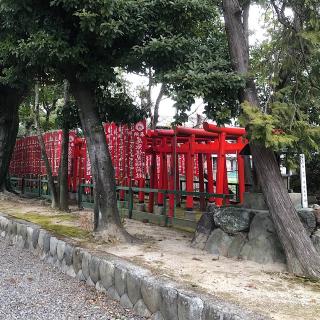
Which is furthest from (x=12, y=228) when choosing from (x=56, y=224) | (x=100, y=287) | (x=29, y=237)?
(x=100, y=287)

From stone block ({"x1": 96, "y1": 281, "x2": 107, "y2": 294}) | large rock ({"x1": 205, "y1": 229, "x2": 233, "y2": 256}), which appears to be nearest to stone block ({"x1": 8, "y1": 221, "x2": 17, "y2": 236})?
stone block ({"x1": 96, "y1": 281, "x2": 107, "y2": 294})

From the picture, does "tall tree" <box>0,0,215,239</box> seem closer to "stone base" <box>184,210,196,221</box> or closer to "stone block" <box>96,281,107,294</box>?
"stone block" <box>96,281,107,294</box>

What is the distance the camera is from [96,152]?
7.50m

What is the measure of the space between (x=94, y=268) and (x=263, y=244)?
7.77ft

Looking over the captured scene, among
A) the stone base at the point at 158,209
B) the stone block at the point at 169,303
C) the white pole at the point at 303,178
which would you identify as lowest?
the stone block at the point at 169,303

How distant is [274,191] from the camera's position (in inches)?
217

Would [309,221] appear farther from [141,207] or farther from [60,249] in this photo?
[141,207]

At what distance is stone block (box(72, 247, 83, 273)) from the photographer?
6.43 m

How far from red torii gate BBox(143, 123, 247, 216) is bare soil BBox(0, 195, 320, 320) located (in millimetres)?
2328

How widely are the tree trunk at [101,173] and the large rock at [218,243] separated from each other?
152 centimetres

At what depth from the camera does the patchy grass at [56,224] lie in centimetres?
808

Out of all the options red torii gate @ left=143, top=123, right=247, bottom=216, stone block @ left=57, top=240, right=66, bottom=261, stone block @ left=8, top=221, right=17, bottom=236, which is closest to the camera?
stone block @ left=57, top=240, right=66, bottom=261

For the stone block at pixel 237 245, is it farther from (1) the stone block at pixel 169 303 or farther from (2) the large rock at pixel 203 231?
(1) the stone block at pixel 169 303

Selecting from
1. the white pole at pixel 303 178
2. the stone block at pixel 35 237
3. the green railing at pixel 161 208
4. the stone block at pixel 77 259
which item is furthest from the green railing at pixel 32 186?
the white pole at pixel 303 178
